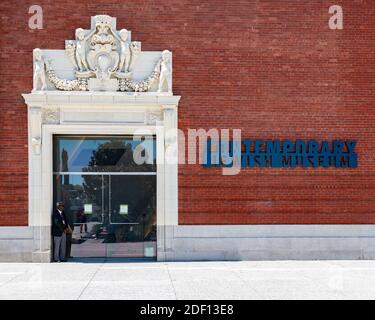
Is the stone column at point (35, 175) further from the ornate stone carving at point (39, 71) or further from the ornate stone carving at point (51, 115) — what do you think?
the ornate stone carving at point (39, 71)

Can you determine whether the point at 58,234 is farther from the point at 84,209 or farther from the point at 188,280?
the point at 188,280

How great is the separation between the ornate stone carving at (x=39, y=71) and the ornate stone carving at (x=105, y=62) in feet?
0.52

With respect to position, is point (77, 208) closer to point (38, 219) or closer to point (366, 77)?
point (38, 219)

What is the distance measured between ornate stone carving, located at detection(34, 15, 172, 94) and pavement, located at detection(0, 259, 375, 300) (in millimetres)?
4483

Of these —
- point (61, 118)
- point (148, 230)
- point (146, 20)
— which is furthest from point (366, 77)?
point (61, 118)

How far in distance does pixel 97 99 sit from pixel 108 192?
2.44 m

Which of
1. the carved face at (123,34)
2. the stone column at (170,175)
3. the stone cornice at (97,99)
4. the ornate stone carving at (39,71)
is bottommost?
the stone column at (170,175)

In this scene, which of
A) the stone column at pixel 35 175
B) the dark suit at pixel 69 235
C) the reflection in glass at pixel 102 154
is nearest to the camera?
the stone column at pixel 35 175

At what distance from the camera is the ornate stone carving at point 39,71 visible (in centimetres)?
1403

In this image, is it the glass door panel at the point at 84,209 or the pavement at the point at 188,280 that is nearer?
the pavement at the point at 188,280

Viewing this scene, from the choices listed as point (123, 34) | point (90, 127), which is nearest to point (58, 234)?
point (90, 127)

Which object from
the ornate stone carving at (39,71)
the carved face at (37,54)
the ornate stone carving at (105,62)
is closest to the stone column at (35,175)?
the ornate stone carving at (39,71)

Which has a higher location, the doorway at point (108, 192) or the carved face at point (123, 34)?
the carved face at point (123, 34)

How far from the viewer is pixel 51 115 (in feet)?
46.8
